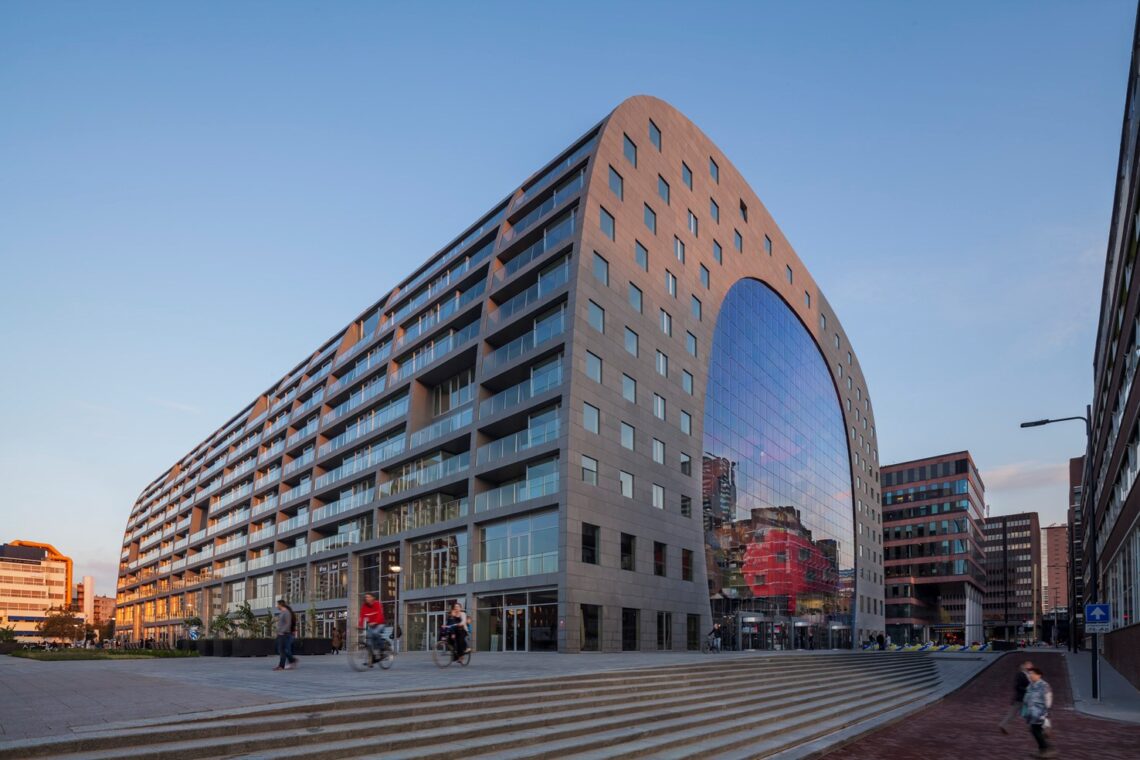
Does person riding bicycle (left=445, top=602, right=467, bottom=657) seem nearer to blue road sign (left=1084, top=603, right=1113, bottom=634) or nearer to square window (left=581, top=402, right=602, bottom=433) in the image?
blue road sign (left=1084, top=603, right=1113, bottom=634)

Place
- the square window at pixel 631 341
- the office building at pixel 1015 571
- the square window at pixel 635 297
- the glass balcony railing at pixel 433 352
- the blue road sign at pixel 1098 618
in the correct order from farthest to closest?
the office building at pixel 1015 571, the glass balcony railing at pixel 433 352, the square window at pixel 635 297, the square window at pixel 631 341, the blue road sign at pixel 1098 618

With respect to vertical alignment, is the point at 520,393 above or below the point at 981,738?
above

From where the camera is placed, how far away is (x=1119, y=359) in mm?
30656

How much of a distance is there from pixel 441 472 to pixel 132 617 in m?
91.6

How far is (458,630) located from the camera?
20953mm

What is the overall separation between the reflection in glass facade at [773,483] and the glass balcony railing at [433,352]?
552 inches

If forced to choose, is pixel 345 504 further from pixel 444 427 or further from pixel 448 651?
pixel 448 651

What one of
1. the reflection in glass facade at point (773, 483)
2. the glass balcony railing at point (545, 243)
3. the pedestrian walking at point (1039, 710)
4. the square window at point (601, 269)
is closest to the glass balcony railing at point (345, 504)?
the glass balcony railing at point (545, 243)

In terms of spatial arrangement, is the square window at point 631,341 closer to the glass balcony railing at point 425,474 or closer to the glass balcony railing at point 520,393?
the glass balcony railing at point 520,393

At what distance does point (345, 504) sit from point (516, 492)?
2092 centimetres

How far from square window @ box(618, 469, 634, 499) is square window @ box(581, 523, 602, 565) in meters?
2.78

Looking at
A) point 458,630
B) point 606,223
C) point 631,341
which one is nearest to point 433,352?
point 631,341

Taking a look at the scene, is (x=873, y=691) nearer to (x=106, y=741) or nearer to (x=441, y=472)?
(x=106, y=741)

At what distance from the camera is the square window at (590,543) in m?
36.8
